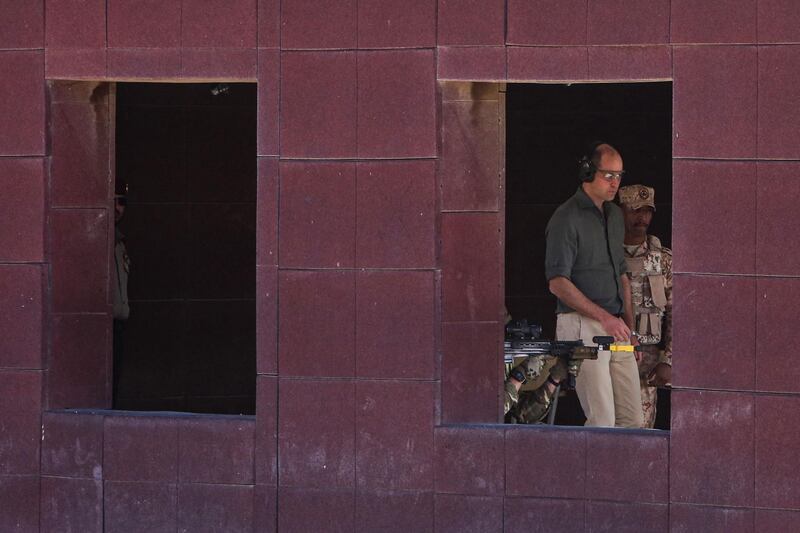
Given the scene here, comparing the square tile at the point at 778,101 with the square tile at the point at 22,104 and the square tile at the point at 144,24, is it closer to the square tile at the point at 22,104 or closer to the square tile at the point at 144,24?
the square tile at the point at 144,24

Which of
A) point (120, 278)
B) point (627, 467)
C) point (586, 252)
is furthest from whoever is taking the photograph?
point (120, 278)

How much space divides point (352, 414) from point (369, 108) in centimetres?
158

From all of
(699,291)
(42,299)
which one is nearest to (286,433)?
(42,299)

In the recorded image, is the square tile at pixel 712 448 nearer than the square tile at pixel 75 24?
Yes

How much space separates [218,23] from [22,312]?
1.87m

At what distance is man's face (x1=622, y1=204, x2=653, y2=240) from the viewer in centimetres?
1002

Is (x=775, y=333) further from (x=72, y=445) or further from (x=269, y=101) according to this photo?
(x=72, y=445)

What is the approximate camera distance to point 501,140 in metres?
8.16

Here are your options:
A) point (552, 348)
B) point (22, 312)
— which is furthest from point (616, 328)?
point (22, 312)

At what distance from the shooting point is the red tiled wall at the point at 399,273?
291 inches

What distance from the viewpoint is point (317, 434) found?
25.9ft

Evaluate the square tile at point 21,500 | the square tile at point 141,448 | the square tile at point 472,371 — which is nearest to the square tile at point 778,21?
the square tile at point 472,371

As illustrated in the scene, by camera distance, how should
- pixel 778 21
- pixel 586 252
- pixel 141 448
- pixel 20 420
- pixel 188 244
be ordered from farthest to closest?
1. pixel 188 244
2. pixel 586 252
3. pixel 20 420
4. pixel 141 448
5. pixel 778 21

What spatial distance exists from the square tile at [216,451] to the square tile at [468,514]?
3.35ft
